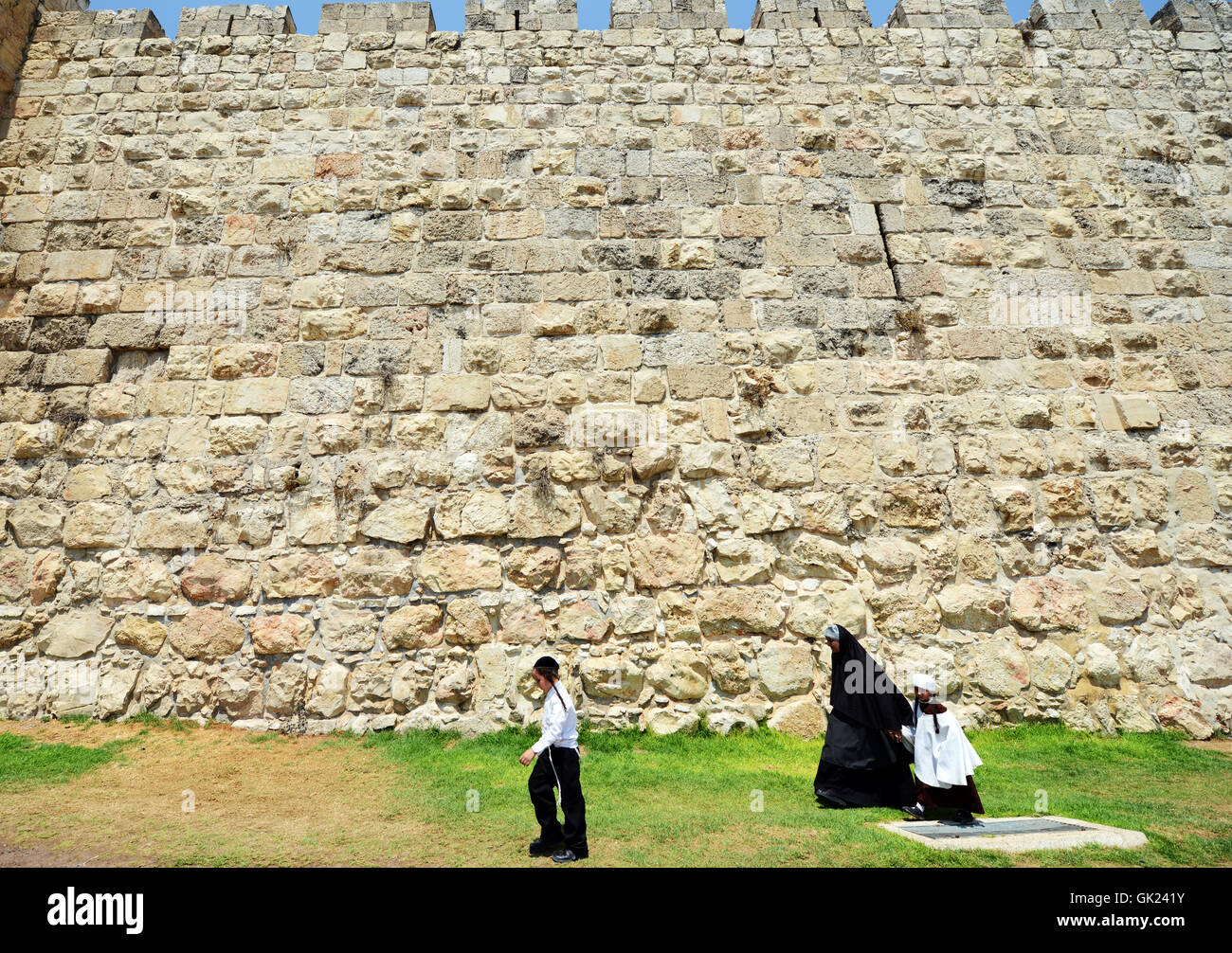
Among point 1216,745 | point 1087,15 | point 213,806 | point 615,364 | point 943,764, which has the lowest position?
point 1216,745

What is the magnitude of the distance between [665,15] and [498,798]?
26.1ft

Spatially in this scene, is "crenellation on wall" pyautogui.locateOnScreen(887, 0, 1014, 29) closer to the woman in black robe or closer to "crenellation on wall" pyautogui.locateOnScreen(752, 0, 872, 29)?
"crenellation on wall" pyautogui.locateOnScreen(752, 0, 872, 29)

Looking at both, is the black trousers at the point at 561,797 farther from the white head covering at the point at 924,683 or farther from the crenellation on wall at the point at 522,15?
the crenellation on wall at the point at 522,15

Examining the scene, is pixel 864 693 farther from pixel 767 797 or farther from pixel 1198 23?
pixel 1198 23

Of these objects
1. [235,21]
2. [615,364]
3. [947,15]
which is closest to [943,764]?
[615,364]

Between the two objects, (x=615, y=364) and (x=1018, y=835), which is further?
(x=615, y=364)

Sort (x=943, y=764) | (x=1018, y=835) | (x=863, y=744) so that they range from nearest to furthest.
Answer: (x=1018, y=835) < (x=943, y=764) < (x=863, y=744)

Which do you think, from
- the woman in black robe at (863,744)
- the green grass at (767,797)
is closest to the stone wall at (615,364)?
the green grass at (767,797)

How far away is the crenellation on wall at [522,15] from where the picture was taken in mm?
7484

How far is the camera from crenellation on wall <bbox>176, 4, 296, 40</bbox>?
7.46m

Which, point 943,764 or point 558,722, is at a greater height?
point 558,722

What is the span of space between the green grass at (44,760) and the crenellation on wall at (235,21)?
7203 mm

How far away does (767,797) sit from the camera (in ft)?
15.0

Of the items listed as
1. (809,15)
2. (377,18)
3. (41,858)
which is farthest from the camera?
(809,15)
